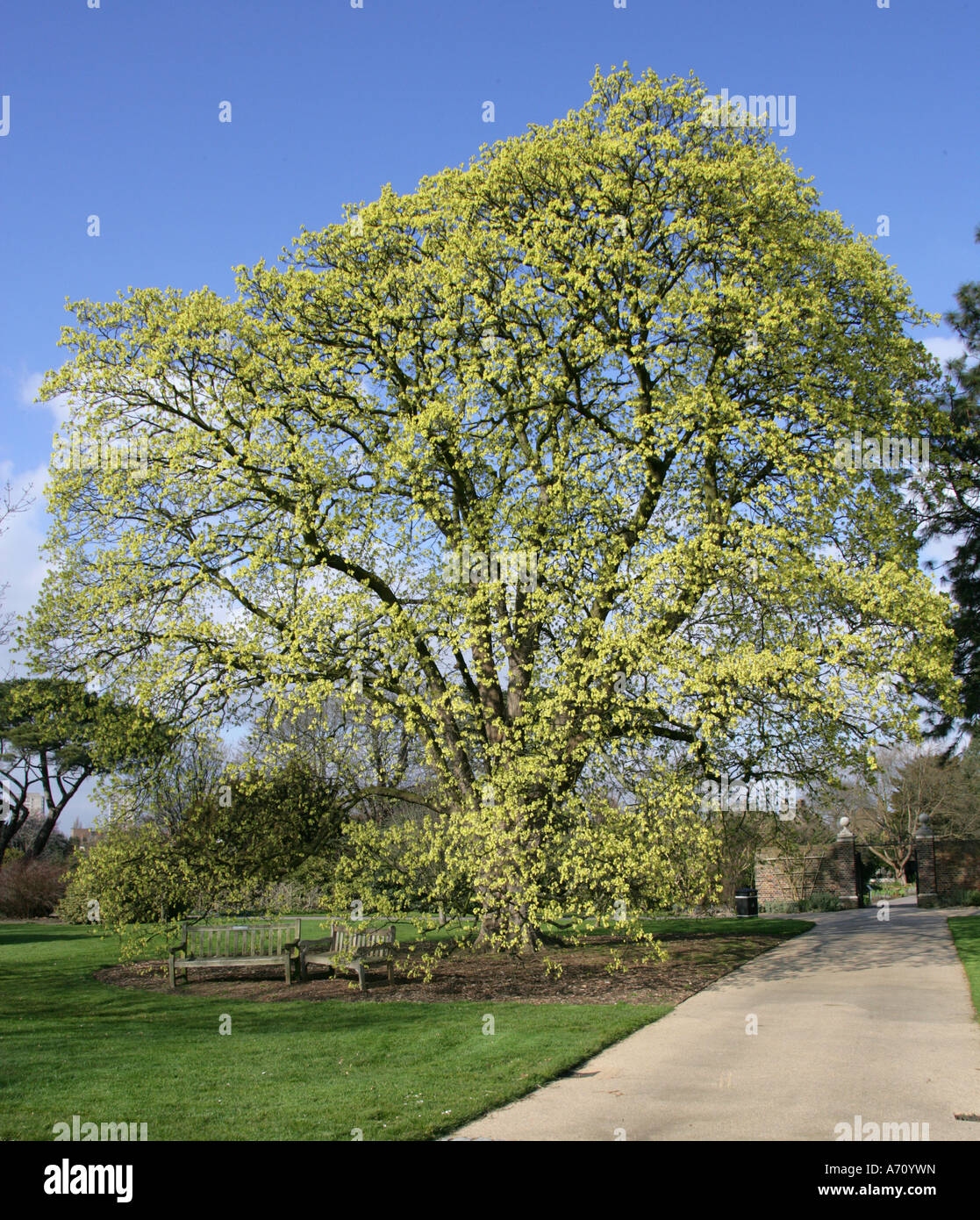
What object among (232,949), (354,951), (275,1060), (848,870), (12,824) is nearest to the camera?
(275,1060)

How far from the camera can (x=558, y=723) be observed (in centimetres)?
1427

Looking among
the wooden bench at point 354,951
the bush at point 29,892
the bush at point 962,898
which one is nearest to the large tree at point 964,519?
the bush at point 962,898

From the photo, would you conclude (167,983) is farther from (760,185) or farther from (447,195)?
(760,185)

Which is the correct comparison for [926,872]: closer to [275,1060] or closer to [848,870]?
[848,870]

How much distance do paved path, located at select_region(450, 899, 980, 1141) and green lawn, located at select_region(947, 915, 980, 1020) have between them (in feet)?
0.60

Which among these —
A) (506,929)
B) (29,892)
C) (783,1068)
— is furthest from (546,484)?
(29,892)

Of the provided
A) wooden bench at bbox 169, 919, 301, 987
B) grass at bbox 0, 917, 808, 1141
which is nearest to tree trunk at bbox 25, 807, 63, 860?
wooden bench at bbox 169, 919, 301, 987

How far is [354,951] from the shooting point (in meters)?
14.0

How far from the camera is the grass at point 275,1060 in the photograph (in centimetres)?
666

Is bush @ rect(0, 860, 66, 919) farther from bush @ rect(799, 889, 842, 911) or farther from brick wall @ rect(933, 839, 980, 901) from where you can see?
brick wall @ rect(933, 839, 980, 901)

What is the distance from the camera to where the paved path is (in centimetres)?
650

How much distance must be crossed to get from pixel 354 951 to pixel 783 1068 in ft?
24.2
